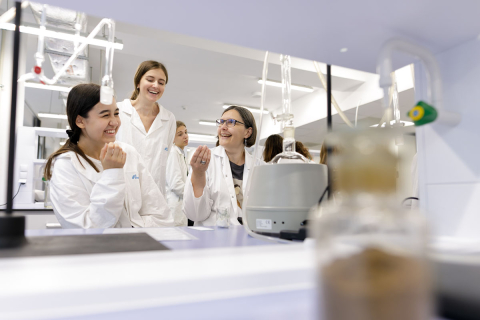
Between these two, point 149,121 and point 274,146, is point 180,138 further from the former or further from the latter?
point 274,146

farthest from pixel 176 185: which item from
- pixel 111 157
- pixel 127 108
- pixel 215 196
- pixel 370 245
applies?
pixel 370 245

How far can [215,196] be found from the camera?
1.84m

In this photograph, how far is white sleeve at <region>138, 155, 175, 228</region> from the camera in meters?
1.62

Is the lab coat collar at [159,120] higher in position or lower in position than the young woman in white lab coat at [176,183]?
higher

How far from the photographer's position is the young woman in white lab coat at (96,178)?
139 cm

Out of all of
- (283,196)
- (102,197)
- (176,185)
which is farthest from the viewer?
(176,185)

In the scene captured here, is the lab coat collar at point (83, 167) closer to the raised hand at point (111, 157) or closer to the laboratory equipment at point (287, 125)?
the raised hand at point (111, 157)

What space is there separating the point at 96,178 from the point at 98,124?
26cm

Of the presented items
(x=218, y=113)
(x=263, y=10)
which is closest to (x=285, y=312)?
(x=263, y=10)

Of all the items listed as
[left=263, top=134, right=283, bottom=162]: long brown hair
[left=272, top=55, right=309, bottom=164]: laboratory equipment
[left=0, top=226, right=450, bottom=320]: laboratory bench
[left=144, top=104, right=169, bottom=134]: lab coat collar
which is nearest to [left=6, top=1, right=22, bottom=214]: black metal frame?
[left=0, top=226, right=450, bottom=320]: laboratory bench

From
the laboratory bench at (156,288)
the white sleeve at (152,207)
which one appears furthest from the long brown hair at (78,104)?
the laboratory bench at (156,288)

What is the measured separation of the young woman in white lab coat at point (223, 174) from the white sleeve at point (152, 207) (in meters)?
0.10

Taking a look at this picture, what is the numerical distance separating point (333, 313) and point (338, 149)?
99 millimetres

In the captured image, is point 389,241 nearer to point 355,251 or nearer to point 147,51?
point 355,251
